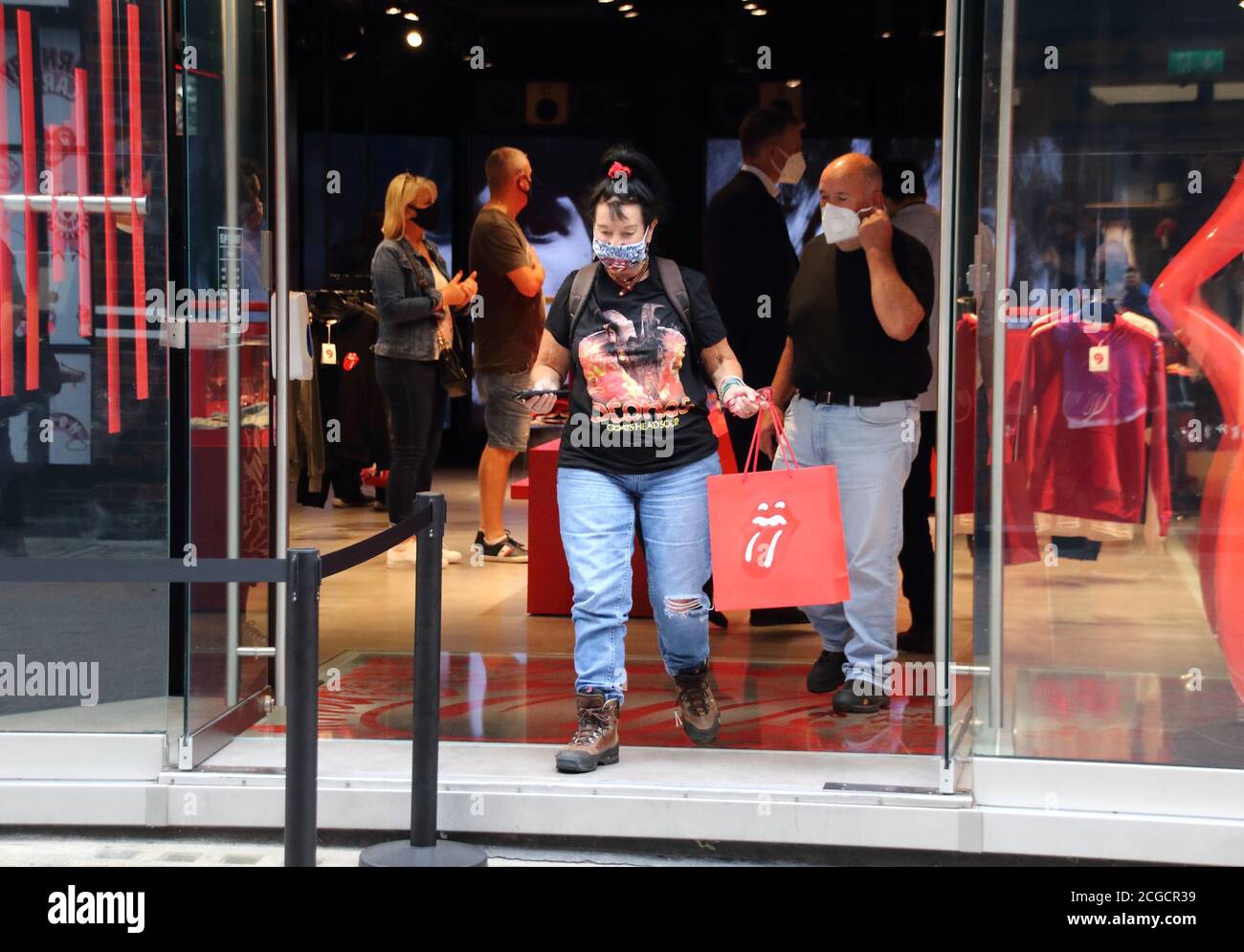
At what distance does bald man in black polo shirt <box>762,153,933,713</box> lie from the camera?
15.3 feet

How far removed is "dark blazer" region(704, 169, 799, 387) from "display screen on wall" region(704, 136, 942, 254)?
6037 millimetres

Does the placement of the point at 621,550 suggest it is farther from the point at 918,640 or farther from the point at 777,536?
the point at 918,640

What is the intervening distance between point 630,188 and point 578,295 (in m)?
0.32

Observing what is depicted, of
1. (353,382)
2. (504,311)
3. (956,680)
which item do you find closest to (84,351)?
(956,680)

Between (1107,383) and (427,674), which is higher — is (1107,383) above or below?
above

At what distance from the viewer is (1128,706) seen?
12.4 ft

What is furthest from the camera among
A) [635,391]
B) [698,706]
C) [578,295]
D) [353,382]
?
[353,382]

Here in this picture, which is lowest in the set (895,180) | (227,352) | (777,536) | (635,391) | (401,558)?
(401,558)

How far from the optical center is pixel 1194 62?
12.0ft

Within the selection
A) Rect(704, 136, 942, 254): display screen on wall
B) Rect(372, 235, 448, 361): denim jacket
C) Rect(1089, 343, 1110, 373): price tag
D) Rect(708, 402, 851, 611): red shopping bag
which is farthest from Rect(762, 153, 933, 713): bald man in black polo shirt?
Rect(704, 136, 942, 254): display screen on wall

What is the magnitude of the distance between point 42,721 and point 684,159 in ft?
28.0

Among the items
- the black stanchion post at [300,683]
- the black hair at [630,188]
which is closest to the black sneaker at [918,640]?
the black hair at [630,188]

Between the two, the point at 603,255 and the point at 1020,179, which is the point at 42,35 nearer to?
the point at 603,255

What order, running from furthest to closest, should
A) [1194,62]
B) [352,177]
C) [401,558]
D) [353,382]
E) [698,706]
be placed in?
[352,177] < [353,382] < [401,558] < [698,706] < [1194,62]
